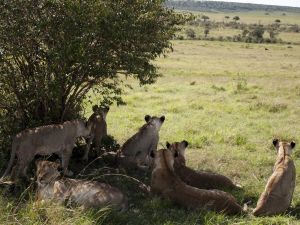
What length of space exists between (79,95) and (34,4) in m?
2.98

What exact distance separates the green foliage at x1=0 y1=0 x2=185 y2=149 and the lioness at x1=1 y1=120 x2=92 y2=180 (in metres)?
0.67

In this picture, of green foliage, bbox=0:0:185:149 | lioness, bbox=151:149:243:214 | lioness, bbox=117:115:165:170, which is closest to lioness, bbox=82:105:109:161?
green foliage, bbox=0:0:185:149

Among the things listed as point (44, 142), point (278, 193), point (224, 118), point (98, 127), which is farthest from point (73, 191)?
point (224, 118)

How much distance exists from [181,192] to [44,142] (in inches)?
108

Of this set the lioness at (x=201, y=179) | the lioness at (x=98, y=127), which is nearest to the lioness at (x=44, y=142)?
the lioness at (x=98, y=127)

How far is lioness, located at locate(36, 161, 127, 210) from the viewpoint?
292 inches

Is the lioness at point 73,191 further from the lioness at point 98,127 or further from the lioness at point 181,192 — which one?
the lioness at point 98,127

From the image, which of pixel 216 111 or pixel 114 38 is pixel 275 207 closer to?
pixel 114 38

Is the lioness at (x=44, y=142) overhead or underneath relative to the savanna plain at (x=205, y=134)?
overhead

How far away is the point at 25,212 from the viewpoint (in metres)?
6.88

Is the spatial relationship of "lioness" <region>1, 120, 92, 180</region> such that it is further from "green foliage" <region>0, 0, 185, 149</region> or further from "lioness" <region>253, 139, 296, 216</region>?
"lioness" <region>253, 139, 296, 216</region>

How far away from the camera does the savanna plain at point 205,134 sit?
7355mm

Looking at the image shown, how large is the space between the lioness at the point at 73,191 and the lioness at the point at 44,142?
1.04 m

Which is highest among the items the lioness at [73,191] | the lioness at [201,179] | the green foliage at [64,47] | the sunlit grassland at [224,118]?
the green foliage at [64,47]
